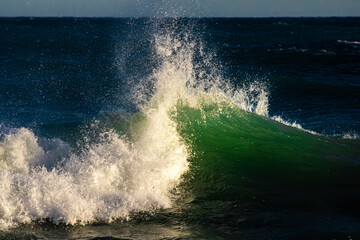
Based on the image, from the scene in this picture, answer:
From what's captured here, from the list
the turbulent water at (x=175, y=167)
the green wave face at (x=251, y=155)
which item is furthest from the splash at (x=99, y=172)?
the green wave face at (x=251, y=155)

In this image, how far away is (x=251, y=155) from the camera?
7.75 m

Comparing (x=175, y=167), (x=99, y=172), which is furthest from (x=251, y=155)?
(x=99, y=172)

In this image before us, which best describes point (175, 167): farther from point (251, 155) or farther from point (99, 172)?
point (251, 155)

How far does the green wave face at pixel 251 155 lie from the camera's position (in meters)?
6.70

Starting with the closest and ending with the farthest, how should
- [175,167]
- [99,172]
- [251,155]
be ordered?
[99,172] < [175,167] < [251,155]

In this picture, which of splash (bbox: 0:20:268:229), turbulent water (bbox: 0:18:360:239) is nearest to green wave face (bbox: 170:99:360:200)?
turbulent water (bbox: 0:18:360:239)

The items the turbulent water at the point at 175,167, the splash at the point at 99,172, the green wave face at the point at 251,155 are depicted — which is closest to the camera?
the turbulent water at the point at 175,167

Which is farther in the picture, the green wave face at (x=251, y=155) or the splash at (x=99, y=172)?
the green wave face at (x=251, y=155)

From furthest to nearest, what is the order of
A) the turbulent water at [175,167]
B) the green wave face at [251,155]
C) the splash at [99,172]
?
the green wave face at [251,155]
the splash at [99,172]
the turbulent water at [175,167]

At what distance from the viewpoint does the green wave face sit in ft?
22.0

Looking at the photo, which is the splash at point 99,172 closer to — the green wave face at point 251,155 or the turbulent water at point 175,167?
the turbulent water at point 175,167

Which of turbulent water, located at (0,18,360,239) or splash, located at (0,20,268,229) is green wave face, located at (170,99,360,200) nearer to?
turbulent water, located at (0,18,360,239)

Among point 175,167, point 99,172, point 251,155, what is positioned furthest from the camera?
point 251,155

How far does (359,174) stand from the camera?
6.98 meters
